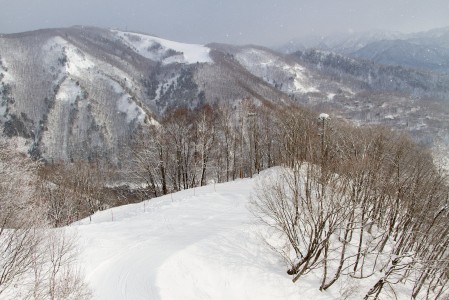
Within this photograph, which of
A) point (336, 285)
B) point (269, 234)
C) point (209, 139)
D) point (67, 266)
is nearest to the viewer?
point (67, 266)

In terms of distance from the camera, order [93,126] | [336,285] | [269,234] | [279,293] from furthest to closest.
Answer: [93,126]
[269,234]
[336,285]
[279,293]

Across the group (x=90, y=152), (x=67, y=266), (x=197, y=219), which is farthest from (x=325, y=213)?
(x=90, y=152)

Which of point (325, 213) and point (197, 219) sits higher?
point (325, 213)

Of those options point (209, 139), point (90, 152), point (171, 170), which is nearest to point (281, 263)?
point (209, 139)

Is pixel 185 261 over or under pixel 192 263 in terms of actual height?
over

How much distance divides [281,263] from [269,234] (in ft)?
6.59

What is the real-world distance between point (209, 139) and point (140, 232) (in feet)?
72.4

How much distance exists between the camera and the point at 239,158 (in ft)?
162

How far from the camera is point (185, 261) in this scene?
1523 cm

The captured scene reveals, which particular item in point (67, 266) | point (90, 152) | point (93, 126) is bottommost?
point (90, 152)

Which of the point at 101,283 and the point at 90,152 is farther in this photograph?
the point at 90,152

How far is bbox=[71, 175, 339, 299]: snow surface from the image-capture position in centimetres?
1381

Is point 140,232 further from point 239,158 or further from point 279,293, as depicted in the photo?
point 239,158

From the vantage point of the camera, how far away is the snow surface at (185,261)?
13812 millimetres
